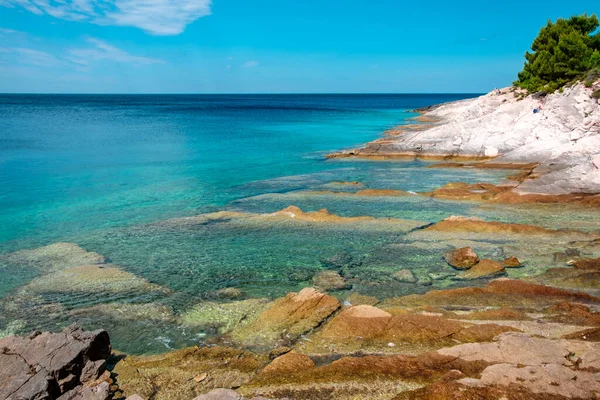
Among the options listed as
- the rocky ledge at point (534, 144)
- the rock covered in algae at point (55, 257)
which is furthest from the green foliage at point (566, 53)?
the rock covered in algae at point (55, 257)

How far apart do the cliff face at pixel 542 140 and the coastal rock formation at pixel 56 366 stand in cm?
2439

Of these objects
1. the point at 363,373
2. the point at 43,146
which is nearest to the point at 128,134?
the point at 43,146

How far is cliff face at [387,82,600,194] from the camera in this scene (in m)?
27.0

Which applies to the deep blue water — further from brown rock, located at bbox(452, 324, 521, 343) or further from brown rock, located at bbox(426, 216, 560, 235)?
brown rock, located at bbox(452, 324, 521, 343)

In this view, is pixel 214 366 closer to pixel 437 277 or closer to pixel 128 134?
pixel 437 277

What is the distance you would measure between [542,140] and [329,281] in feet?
92.5

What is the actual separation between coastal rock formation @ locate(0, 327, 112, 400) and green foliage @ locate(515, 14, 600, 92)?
4232 centimetres

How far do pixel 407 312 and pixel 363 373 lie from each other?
383 centimetres

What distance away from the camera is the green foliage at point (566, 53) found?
43.3m

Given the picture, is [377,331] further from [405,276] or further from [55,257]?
[55,257]

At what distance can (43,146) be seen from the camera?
54.0 m

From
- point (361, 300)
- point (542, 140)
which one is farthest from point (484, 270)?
point (542, 140)

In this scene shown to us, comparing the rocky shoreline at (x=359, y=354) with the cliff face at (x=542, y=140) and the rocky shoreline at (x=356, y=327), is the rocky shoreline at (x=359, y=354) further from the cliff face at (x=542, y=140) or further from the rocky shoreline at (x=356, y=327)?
the cliff face at (x=542, y=140)

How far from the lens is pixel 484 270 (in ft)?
53.7
